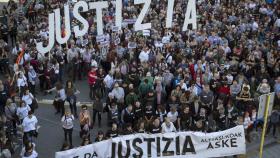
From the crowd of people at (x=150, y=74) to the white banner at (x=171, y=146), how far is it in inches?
25.3

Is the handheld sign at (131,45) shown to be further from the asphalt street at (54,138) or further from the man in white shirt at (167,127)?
the man in white shirt at (167,127)

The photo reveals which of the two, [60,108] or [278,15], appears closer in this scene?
[60,108]

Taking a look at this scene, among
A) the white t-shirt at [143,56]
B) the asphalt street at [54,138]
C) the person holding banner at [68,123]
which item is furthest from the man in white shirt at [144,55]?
the person holding banner at [68,123]

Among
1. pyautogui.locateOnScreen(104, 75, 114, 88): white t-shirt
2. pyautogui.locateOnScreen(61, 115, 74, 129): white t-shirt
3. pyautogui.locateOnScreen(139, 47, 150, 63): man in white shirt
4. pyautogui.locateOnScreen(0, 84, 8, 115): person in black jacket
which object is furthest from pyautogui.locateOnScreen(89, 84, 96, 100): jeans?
pyautogui.locateOnScreen(61, 115, 74, 129): white t-shirt

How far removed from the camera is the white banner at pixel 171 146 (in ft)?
48.9

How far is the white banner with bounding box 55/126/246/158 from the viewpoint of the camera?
14.9m

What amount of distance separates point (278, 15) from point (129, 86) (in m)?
11.7

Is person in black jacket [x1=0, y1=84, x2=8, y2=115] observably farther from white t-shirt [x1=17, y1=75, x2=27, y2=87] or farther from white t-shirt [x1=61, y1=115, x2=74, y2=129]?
white t-shirt [x1=61, y1=115, x2=74, y2=129]

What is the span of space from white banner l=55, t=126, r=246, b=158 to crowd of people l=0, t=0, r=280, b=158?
2.11 feet

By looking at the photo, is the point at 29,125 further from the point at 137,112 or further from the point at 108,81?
the point at 108,81

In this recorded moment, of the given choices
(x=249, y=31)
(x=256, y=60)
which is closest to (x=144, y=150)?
(x=256, y=60)

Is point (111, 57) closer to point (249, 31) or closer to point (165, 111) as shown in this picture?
point (165, 111)

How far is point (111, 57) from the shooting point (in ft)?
71.3

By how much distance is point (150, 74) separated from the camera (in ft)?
64.5
